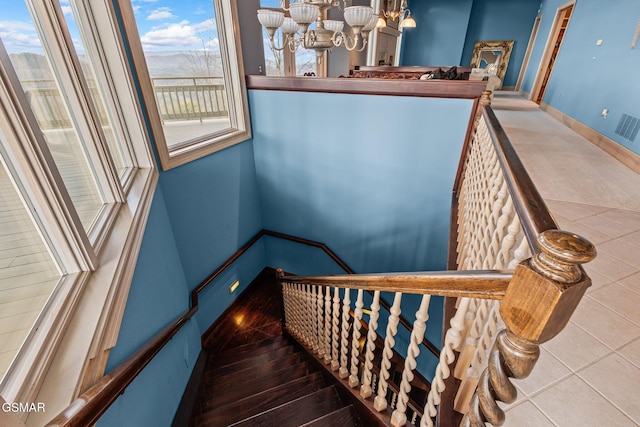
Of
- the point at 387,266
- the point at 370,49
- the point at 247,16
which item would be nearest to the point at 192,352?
the point at 387,266

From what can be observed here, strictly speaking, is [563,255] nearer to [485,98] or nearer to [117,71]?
[485,98]

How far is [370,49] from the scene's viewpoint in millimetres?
7160

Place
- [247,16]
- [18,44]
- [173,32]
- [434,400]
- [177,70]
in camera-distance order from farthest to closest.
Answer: [247,16] → [177,70] → [173,32] → [18,44] → [434,400]

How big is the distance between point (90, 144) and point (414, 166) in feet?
8.28

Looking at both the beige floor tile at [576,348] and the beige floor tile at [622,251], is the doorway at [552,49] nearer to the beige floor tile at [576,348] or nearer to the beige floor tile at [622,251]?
the beige floor tile at [622,251]

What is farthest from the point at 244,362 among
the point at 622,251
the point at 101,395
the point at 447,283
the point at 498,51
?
the point at 498,51

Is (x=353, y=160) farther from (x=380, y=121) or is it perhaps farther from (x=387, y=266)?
(x=387, y=266)

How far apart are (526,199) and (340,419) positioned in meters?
1.49

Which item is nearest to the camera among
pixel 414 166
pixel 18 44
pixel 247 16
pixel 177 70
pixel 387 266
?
pixel 18 44

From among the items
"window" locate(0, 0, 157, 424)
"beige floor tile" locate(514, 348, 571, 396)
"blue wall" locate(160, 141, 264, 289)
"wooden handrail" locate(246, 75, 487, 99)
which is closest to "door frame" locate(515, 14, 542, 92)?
"wooden handrail" locate(246, 75, 487, 99)

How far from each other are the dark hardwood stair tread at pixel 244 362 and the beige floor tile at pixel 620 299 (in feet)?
7.99

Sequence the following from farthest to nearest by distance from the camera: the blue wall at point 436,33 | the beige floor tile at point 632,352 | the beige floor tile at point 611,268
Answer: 1. the blue wall at point 436,33
2. the beige floor tile at point 611,268
3. the beige floor tile at point 632,352

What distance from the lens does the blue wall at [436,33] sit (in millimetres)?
9125

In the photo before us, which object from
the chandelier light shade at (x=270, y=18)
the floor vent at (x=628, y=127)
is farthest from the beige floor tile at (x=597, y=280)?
the chandelier light shade at (x=270, y=18)
